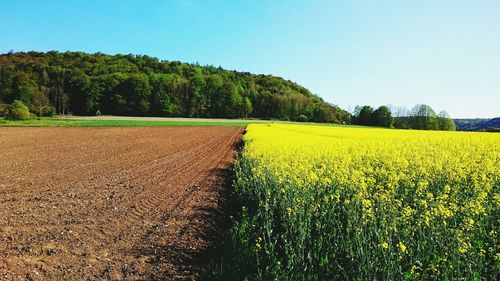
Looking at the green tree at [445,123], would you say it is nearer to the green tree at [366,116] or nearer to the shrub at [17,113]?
the green tree at [366,116]

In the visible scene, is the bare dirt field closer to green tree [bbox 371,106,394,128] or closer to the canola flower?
the canola flower

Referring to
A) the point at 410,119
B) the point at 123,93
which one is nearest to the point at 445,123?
the point at 410,119

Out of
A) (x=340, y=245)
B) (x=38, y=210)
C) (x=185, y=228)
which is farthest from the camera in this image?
(x=38, y=210)

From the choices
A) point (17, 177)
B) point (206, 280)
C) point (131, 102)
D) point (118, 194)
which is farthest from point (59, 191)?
point (131, 102)

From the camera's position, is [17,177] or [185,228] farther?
[17,177]

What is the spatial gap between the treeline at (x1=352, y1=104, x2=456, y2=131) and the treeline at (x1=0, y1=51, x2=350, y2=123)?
39.0 ft

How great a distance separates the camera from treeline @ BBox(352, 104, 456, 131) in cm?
8050

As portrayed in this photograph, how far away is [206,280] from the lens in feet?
19.3

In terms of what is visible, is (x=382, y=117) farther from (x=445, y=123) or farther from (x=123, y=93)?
(x=123, y=93)

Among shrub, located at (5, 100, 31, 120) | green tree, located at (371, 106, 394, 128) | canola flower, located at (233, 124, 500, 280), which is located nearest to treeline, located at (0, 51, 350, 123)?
shrub, located at (5, 100, 31, 120)

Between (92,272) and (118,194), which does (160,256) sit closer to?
(92,272)

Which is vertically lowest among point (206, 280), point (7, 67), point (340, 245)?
point (206, 280)

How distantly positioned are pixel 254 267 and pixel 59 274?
3016 millimetres

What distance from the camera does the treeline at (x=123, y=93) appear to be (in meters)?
95.8
